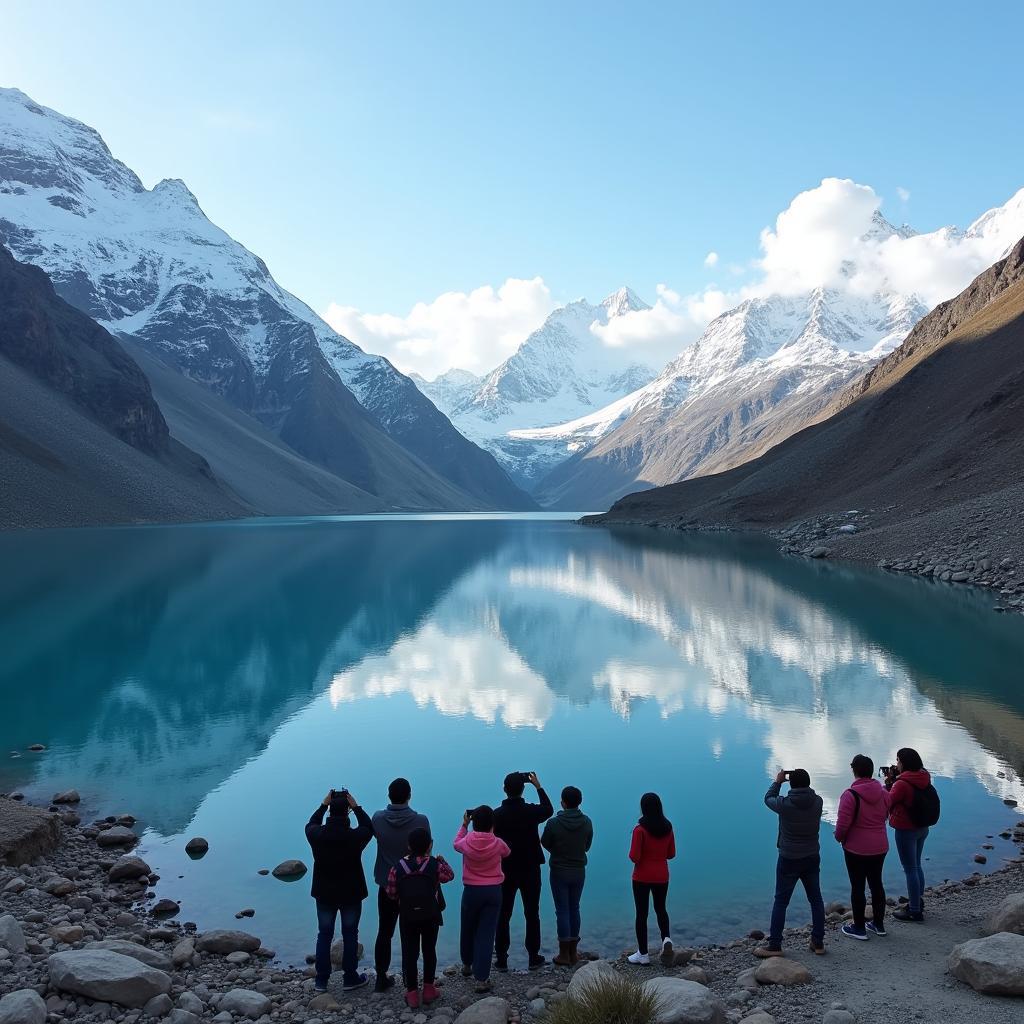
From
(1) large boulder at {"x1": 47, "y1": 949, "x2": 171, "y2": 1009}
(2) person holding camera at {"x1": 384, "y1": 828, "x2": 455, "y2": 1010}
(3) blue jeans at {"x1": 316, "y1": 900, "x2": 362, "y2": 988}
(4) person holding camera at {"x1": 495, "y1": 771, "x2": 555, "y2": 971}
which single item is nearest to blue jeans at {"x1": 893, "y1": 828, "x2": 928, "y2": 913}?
(4) person holding camera at {"x1": 495, "y1": 771, "x2": 555, "y2": 971}

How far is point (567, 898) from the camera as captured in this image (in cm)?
977

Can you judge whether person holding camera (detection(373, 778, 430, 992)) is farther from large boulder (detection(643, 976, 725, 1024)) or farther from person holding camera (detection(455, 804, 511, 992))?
large boulder (detection(643, 976, 725, 1024))

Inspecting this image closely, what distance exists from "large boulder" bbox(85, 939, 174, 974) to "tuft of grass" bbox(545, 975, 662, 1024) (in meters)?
4.29

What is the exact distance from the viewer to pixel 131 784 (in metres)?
16.8

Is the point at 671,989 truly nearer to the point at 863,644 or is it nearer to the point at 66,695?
the point at 66,695

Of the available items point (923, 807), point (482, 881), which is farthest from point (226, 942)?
point (923, 807)

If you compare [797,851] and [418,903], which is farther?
[797,851]

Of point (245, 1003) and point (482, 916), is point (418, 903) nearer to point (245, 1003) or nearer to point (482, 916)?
point (482, 916)

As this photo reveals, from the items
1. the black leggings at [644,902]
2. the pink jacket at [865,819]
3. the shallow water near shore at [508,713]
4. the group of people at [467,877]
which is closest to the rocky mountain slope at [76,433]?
the shallow water near shore at [508,713]

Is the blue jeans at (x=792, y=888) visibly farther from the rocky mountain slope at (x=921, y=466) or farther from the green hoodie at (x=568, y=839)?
the rocky mountain slope at (x=921, y=466)

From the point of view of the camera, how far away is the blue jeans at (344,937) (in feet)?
30.0

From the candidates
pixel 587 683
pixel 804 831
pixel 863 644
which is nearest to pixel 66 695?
pixel 587 683

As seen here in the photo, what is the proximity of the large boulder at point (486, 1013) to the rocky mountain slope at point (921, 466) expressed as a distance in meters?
44.8

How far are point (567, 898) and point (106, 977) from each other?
478 centimetres
